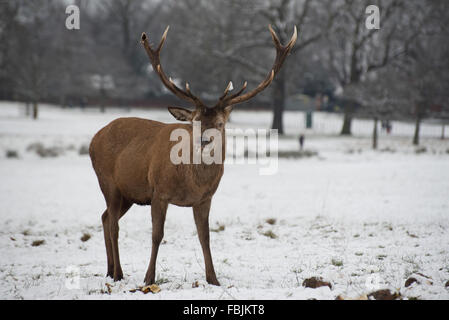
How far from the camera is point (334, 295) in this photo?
4062 millimetres

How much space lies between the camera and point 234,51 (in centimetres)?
2706

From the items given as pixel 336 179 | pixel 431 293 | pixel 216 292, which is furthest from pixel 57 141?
pixel 431 293

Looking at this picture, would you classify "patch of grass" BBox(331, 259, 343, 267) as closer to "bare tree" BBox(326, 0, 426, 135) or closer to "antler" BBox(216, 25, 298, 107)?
"antler" BBox(216, 25, 298, 107)

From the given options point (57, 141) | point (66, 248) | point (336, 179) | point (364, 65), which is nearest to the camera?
point (66, 248)

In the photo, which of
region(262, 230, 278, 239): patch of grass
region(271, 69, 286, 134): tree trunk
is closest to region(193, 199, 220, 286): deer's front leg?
region(262, 230, 278, 239): patch of grass

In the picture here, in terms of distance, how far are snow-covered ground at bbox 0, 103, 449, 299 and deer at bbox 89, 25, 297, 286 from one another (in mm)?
641

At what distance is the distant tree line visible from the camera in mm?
21875

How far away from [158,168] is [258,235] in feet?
10.1

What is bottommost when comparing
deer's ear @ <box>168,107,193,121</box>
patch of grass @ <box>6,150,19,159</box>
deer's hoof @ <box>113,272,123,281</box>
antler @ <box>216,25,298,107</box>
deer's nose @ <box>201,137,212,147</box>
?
patch of grass @ <box>6,150,19,159</box>

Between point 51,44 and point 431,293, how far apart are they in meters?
37.0

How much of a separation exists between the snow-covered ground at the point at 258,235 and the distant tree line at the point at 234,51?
783 cm

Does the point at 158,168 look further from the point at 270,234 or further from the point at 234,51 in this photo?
the point at 234,51

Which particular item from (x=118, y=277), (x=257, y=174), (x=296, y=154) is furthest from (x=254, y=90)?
(x=296, y=154)
